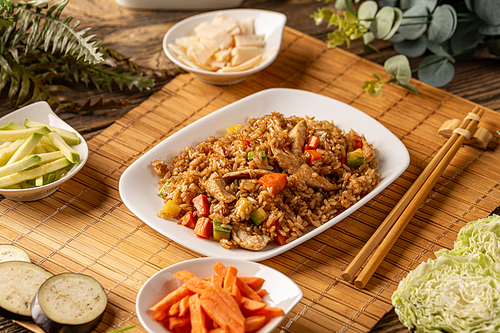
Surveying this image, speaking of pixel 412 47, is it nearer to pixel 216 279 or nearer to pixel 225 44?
pixel 225 44

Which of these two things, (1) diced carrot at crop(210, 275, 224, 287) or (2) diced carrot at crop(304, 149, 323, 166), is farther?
(2) diced carrot at crop(304, 149, 323, 166)

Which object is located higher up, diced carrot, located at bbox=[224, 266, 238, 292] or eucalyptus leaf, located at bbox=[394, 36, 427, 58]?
eucalyptus leaf, located at bbox=[394, 36, 427, 58]

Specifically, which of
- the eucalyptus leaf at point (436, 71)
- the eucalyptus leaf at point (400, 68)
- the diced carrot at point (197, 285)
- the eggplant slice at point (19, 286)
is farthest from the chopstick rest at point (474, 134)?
the eggplant slice at point (19, 286)

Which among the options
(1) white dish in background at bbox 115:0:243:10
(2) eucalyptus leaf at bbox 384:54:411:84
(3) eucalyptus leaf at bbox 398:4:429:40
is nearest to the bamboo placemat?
(2) eucalyptus leaf at bbox 384:54:411:84

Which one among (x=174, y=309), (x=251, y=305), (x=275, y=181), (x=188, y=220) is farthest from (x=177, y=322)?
(x=275, y=181)

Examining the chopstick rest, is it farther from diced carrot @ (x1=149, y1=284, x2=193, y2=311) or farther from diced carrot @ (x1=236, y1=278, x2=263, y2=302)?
diced carrot @ (x1=149, y1=284, x2=193, y2=311)
